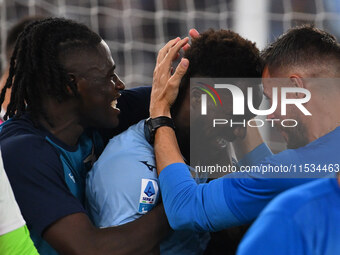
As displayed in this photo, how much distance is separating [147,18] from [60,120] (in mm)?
3273

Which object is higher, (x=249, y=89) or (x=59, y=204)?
(x=249, y=89)

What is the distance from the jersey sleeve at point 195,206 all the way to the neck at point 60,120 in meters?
0.32

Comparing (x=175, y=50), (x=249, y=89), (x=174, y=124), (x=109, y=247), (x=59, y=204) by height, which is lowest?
(x=109, y=247)

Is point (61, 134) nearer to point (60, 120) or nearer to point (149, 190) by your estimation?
point (60, 120)

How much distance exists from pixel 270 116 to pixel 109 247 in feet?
1.99

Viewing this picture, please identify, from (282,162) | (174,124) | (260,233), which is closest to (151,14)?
(174,124)

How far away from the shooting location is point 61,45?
1.42m

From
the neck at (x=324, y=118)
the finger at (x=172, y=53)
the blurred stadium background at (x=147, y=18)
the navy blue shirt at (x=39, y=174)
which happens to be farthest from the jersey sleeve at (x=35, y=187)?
→ the blurred stadium background at (x=147, y=18)

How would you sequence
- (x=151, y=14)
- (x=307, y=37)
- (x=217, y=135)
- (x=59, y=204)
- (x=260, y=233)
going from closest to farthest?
(x=260, y=233)
(x=59, y=204)
(x=307, y=37)
(x=217, y=135)
(x=151, y=14)

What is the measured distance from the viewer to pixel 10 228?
1055mm

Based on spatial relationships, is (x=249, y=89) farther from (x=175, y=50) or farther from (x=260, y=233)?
(x=260, y=233)

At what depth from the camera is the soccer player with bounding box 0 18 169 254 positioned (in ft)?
4.17

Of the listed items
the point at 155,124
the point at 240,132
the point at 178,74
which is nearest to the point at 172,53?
the point at 178,74

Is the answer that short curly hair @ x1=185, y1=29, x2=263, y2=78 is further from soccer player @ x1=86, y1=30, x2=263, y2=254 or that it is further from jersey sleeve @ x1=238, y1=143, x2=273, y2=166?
jersey sleeve @ x1=238, y1=143, x2=273, y2=166
